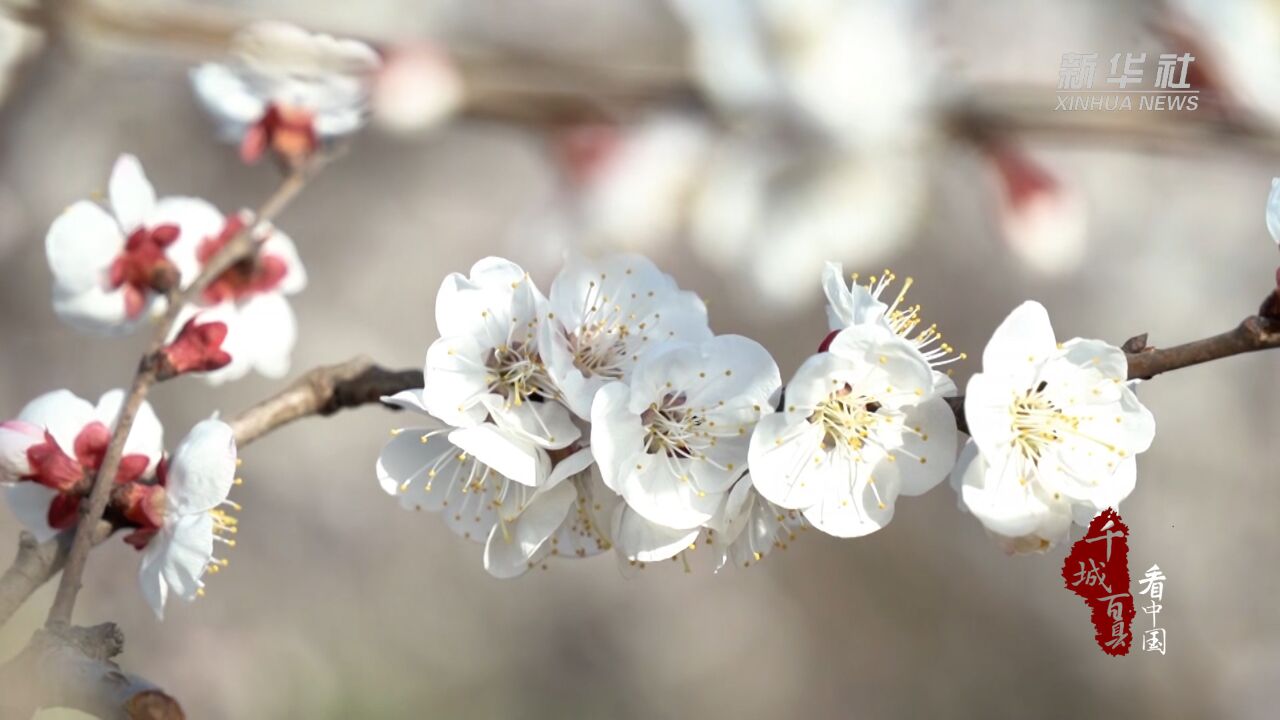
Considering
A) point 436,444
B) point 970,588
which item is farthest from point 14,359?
point 970,588

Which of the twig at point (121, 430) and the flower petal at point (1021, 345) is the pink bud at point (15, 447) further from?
the flower petal at point (1021, 345)

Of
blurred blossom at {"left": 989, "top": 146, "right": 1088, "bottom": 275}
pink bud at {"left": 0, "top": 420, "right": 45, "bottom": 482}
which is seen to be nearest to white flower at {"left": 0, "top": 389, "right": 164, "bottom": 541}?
pink bud at {"left": 0, "top": 420, "right": 45, "bottom": 482}

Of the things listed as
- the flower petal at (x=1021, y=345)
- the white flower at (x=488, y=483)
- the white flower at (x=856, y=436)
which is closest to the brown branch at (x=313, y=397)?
the white flower at (x=488, y=483)

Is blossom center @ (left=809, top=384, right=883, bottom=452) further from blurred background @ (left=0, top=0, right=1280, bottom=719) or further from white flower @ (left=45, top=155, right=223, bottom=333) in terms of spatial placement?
blurred background @ (left=0, top=0, right=1280, bottom=719)

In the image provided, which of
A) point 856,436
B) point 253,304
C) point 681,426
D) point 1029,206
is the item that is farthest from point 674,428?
point 1029,206

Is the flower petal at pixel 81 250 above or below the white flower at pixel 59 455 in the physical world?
above

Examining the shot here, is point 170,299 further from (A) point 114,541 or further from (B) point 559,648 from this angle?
(B) point 559,648
